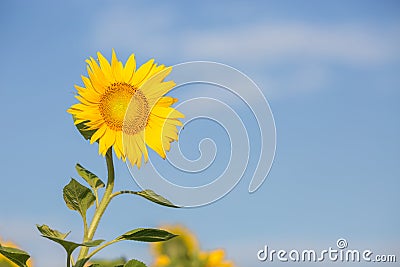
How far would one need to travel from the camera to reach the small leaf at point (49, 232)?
2.24 feet

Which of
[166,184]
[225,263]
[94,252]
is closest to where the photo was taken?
[94,252]

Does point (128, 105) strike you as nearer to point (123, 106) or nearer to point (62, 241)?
point (123, 106)

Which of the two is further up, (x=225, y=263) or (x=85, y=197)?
(x=225, y=263)

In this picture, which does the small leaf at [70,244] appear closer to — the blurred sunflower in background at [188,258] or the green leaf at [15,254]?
the green leaf at [15,254]

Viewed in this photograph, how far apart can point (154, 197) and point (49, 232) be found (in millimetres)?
128

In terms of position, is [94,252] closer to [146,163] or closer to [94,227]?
[94,227]

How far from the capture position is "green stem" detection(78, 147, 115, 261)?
2.28ft

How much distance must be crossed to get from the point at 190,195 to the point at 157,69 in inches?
6.6

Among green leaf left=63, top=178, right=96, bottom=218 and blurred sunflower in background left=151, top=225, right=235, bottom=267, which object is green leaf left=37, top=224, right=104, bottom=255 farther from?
blurred sunflower in background left=151, top=225, right=235, bottom=267

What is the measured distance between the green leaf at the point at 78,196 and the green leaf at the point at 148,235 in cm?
8

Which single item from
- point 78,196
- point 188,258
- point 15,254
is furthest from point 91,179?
point 188,258

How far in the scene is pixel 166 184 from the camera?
79 centimetres

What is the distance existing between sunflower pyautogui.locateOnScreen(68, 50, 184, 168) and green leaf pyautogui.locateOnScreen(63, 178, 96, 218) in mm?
59

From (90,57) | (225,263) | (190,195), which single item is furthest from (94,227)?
(225,263)
